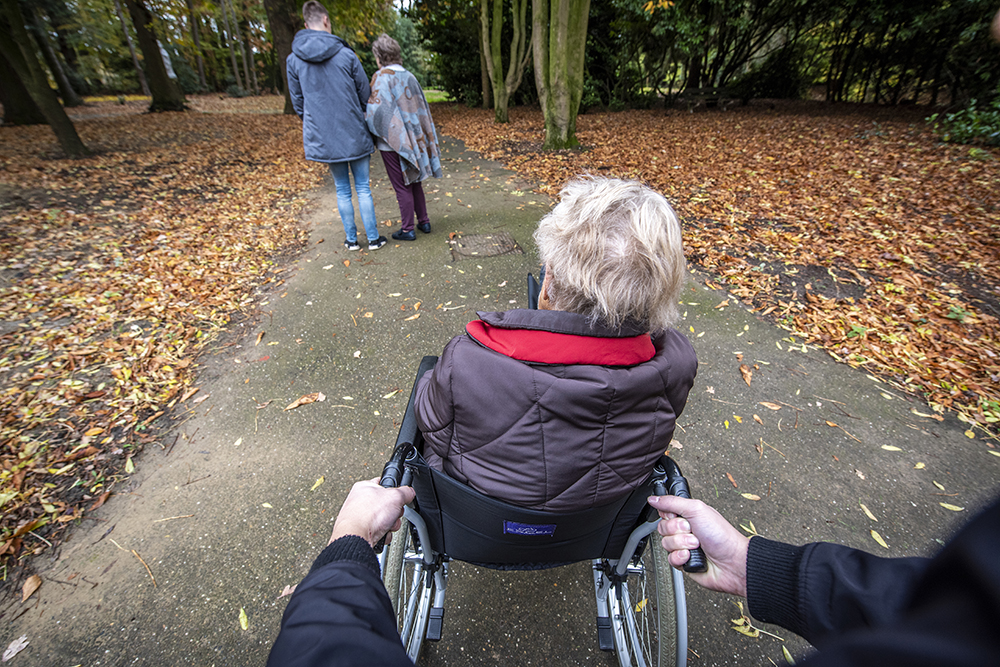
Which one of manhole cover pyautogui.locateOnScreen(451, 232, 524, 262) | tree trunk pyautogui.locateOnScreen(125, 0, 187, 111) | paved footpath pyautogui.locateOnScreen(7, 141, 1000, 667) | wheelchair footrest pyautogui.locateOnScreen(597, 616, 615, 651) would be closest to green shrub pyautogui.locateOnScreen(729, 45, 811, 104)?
manhole cover pyautogui.locateOnScreen(451, 232, 524, 262)

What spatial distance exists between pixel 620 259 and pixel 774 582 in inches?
33.7

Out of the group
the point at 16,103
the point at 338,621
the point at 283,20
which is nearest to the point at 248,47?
the point at 283,20

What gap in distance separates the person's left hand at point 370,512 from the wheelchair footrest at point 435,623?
856 millimetres

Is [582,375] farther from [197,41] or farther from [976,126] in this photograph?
[197,41]

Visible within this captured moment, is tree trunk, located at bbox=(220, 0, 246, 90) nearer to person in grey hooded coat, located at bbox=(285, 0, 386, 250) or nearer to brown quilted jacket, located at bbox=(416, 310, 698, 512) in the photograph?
person in grey hooded coat, located at bbox=(285, 0, 386, 250)

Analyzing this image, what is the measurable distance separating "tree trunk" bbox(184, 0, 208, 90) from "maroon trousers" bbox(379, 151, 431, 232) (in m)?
22.1

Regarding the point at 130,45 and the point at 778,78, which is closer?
the point at 778,78

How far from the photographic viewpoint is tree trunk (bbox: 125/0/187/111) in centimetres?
1505

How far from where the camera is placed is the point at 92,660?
1.67m

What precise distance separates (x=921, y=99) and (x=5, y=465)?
824 inches

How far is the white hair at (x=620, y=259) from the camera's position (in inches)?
43.8

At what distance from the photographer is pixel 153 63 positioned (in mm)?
15703

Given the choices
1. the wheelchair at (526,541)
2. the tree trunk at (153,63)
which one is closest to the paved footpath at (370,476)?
the wheelchair at (526,541)

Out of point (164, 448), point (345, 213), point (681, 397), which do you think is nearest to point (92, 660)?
point (164, 448)
